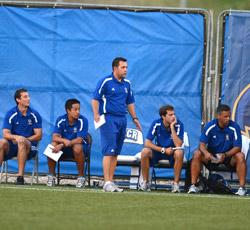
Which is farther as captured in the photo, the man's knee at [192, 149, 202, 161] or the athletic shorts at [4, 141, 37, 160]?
the athletic shorts at [4, 141, 37, 160]

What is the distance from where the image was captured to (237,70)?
54.5 feet

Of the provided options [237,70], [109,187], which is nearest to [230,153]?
[237,70]

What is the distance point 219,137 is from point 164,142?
2.85ft

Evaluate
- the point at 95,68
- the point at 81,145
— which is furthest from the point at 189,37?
the point at 81,145

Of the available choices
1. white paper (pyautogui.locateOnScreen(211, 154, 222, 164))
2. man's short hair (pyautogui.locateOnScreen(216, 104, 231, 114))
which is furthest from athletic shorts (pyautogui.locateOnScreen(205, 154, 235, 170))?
man's short hair (pyautogui.locateOnScreen(216, 104, 231, 114))

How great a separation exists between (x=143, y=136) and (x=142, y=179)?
156 centimetres

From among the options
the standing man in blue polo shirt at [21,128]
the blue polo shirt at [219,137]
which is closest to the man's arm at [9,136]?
the standing man in blue polo shirt at [21,128]

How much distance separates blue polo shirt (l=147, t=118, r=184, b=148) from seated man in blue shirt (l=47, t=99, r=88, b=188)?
1.09 m

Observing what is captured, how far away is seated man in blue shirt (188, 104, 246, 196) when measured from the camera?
15.2 metres

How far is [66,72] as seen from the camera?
16.9 metres

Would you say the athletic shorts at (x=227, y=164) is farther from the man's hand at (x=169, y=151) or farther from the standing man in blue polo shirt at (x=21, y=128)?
the standing man in blue polo shirt at (x=21, y=128)

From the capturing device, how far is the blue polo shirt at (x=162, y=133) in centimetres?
1557

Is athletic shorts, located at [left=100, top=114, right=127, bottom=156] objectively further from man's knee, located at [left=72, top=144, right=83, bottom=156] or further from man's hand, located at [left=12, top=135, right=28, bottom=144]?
man's hand, located at [left=12, top=135, right=28, bottom=144]

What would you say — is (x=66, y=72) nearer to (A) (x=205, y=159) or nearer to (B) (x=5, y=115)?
(B) (x=5, y=115)
